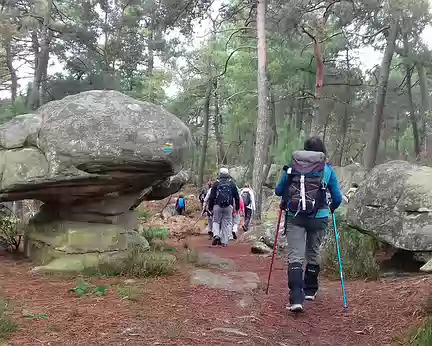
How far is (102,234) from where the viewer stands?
269 inches

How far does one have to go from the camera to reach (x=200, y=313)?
4680 millimetres

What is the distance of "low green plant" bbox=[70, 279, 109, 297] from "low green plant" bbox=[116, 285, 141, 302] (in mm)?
156

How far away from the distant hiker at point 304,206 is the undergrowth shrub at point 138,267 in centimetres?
187

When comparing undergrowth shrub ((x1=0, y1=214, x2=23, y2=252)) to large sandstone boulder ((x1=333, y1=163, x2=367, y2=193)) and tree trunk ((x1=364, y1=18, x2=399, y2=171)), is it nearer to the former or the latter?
large sandstone boulder ((x1=333, y1=163, x2=367, y2=193))

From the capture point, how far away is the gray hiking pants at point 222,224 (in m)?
11.0

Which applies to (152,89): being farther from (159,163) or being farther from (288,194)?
(288,194)

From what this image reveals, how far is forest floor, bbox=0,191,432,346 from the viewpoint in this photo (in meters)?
3.95

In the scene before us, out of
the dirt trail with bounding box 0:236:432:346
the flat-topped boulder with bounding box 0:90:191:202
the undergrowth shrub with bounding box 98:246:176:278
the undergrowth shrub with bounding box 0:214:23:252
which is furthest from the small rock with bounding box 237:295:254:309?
the undergrowth shrub with bounding box 0:214:23:252

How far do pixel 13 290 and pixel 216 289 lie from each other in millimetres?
2234

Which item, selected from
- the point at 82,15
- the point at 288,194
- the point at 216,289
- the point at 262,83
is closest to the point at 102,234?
the point at 216,289

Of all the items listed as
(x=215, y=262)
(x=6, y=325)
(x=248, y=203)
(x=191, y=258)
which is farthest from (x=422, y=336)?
(x=248, y=203)

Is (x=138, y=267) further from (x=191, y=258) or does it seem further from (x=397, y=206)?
(x=397, y=206)

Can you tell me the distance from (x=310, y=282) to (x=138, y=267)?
2.12 m

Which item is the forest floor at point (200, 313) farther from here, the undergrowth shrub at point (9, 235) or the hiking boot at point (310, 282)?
the undergrowth shrub at point (9, 235)
